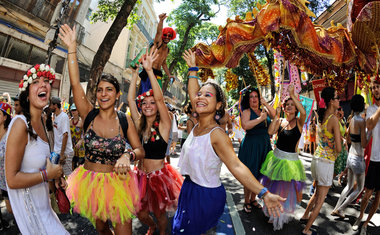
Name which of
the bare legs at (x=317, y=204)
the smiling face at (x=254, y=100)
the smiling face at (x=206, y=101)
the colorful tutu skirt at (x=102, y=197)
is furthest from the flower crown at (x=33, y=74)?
the bare legs at (x=317, y=204)

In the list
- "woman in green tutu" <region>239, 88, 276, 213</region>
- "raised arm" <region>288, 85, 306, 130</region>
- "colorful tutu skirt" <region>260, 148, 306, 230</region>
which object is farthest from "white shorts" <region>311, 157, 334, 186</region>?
"woman in green tutu" <region>239, 88, 276, 213</region>

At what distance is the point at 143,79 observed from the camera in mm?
4230

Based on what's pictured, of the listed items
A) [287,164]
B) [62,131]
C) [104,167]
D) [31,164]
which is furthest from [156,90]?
[62,131]

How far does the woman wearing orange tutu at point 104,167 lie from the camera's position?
2.31 m

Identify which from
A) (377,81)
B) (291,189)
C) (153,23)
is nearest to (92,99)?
(291,189)

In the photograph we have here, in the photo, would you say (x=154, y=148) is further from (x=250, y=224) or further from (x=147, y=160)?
(x=250, y=224)

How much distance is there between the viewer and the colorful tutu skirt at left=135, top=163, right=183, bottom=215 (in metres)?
2.87

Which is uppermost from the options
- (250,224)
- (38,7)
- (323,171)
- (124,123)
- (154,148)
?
(38,7)

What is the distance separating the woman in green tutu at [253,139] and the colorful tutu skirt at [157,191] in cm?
184

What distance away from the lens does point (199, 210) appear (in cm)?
212

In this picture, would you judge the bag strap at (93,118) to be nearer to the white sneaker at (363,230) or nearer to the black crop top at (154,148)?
the black crop top at (154,148)

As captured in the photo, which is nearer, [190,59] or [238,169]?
[238,169]

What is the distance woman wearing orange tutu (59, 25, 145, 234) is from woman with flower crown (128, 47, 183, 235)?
45 centimetres

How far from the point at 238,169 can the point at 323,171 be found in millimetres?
2392
